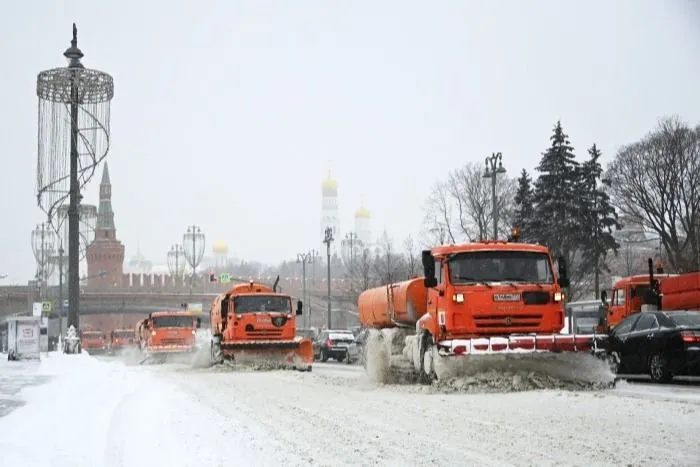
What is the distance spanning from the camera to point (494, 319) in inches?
680

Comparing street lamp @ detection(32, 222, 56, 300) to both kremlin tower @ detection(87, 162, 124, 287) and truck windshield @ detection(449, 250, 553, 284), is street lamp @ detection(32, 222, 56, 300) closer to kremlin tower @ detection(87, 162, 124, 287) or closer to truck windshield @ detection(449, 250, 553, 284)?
kremlin tower @ detection(87, 162, 124, 287)

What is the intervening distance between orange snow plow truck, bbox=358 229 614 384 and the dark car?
8.21 ft

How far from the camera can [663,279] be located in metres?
29.1

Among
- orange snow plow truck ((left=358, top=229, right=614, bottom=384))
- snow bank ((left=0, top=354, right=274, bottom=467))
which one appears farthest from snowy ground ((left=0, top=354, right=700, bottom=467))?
orange snow plow truck ((left=358, top=229, right=614, bottom=384))

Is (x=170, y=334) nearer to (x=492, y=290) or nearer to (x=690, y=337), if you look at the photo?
(x=690, y=337)

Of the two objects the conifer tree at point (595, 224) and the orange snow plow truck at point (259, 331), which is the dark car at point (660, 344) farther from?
the conifer tree at point (595, 224)

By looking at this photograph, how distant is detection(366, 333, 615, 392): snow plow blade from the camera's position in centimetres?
1652

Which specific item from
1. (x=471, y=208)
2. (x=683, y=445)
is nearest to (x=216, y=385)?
(x=683, y=445)

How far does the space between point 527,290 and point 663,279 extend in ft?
43.6

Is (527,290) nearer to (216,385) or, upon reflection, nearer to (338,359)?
(216,385)

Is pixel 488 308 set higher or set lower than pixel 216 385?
higher

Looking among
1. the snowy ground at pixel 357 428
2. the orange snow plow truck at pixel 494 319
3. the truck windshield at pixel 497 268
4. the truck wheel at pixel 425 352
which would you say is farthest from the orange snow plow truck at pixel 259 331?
the truck windshield at pixel 497 268

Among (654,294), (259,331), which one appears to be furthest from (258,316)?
(654,294)

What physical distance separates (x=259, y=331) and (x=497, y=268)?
44.9 feet
